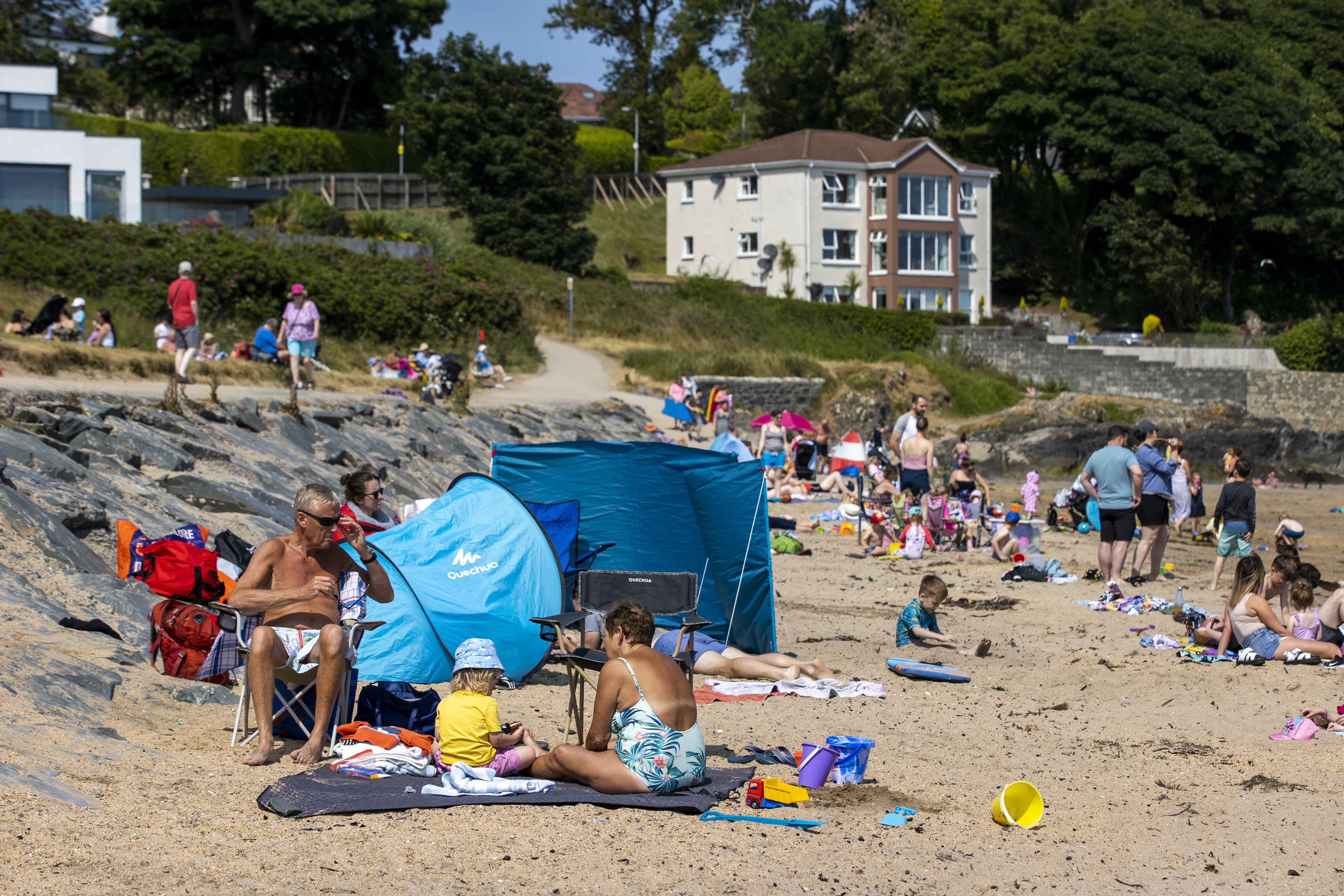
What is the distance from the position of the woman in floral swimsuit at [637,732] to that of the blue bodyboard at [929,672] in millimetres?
3316

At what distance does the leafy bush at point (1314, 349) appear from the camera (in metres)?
38.9

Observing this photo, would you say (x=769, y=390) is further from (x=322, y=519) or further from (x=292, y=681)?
(x=292, y=681)

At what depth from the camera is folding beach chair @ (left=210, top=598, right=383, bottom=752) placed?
562 cm

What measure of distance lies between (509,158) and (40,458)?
1350 inches

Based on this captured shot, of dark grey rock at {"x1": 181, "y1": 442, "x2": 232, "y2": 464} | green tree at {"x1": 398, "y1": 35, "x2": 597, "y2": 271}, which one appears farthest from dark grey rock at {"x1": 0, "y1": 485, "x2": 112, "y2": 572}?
green tree at {"x1": 398, "y1": 35, "x2": 597, "y2": 271}

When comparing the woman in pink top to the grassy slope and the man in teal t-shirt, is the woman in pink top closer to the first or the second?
the grassy slope

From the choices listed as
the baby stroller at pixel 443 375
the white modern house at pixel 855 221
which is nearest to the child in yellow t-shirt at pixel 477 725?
the baby stroller at pixel 443 375

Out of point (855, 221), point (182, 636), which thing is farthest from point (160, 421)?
point (855, 221)

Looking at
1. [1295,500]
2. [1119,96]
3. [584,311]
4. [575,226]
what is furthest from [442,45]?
[1295,500]

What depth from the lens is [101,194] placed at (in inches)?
1248

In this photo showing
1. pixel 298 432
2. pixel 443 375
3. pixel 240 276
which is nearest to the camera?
pixel 298 432

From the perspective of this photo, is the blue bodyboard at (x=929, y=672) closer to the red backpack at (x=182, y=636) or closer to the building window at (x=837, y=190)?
the red backpack at (x=182, y=636)

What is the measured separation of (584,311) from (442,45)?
44.8 feet

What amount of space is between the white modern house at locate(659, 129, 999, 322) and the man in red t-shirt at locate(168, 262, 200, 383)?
33222 millimetres
